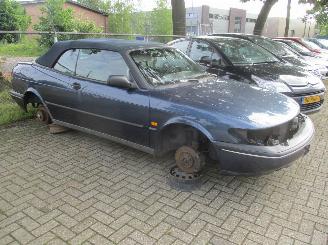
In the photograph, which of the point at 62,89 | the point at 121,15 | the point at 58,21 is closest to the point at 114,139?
the point at 62,89

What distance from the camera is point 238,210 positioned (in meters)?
3.70

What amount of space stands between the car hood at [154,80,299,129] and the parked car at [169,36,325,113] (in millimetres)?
1800

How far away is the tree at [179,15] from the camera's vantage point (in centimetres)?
1173

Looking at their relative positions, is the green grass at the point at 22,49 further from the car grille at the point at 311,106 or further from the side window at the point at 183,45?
the car grille at the point at 311,106

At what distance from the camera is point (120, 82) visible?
439 centimetres

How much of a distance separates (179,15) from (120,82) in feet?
27.2

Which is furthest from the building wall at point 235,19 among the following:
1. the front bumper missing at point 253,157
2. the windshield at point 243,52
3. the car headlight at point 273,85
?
A: the front bumper missing at point 253,157

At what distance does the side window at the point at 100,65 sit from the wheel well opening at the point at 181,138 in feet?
3.18

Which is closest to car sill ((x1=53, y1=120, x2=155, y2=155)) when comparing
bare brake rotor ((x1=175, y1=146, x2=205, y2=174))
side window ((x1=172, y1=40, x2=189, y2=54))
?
bare brake rotor ((x1=175, y1=146, x2=205, y2=174))

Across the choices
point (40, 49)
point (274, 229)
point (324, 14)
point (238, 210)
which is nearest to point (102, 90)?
point (238, 210)

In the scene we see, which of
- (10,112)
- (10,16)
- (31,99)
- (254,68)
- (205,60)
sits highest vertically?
(10,16)

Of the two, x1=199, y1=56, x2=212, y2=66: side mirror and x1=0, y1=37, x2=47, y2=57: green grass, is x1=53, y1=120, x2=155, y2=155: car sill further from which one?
x1=0, y1=37, x2=47, y2=57: green grass

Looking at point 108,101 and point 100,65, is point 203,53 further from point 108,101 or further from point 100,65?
point 108,101

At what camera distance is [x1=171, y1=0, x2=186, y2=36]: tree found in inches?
462
